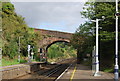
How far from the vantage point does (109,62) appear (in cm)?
3256

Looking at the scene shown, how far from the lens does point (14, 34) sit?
51531mm

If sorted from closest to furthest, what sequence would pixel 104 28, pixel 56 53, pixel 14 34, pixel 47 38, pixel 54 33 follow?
pixel 104 28, pixel 14 34, pixel 47 38, pixel 54 33, pixel 56 53

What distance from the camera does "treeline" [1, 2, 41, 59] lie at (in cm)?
4559

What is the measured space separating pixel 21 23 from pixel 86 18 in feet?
97.0

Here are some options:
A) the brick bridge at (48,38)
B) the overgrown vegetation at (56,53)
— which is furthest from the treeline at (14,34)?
the overgrown vegetation at (56,53)

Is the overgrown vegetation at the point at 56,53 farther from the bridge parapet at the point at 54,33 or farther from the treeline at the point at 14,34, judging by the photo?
the treeline at the point at 14,34

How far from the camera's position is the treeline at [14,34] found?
45.6 meters

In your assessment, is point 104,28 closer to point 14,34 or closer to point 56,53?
point 14,34

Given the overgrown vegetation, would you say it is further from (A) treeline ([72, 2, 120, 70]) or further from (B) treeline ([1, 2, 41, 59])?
(A) treeline ([72, 2, 120, 70])

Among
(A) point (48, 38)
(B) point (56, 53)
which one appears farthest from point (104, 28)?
(B) point (56, 53)

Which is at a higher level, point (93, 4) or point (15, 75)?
point (93, 4)

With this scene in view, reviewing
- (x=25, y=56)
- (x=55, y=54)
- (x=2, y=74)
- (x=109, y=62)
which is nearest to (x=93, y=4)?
(x=109, y=62)

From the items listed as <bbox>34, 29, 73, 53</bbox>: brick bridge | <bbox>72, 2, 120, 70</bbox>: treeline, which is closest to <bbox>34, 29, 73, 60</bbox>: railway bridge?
<bbox>34, 29, 73, 53</bbox>: brick bridge

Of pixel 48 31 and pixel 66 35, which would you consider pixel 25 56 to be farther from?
pixel 66 35
